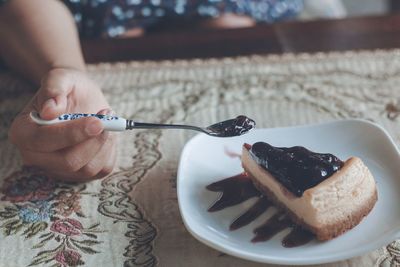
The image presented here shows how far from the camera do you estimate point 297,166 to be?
0.61 metres

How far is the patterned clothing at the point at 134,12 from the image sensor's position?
1074 mm

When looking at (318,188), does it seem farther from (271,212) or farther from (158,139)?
(158,139)

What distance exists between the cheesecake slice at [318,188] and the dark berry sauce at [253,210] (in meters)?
0.01

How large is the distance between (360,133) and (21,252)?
17.7 inches

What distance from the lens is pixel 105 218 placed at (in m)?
0.66

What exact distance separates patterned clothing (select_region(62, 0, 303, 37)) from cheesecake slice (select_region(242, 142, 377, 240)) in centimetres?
52

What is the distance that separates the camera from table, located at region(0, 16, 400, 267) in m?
0.61

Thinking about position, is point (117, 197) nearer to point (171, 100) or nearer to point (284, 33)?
point (171, 100)

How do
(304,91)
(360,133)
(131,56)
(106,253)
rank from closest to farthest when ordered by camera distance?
(106,253) → (360,133) → (304,91) → (131,56)

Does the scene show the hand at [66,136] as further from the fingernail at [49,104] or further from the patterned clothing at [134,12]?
the patterned clothing at [134,12]

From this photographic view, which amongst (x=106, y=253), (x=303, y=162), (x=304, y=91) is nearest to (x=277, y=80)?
(x=304, y=91)

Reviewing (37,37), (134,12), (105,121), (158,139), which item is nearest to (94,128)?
(105,121)

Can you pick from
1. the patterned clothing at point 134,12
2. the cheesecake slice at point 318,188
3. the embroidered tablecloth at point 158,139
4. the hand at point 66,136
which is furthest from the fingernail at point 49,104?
the patterned clothing at point 134,12

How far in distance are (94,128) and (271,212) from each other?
0.22 metres
